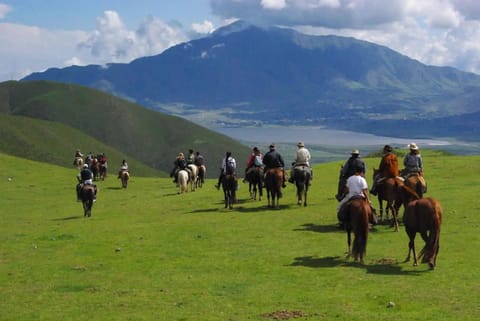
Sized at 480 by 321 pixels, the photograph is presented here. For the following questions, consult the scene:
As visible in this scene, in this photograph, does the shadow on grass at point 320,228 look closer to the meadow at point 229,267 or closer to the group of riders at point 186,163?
the meadow at point 229,267

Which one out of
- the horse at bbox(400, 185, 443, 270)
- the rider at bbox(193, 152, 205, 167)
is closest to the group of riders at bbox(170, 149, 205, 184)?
the rider at bbox(193, 152, 205, 167)

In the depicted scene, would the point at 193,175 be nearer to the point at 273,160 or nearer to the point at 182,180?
the point at 182,180

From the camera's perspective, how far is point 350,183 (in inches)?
835

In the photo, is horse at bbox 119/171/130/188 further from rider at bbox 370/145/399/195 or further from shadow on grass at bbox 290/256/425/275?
shadow on grass at bbox 290/256/425/275

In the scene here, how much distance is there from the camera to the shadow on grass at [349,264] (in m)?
19.1

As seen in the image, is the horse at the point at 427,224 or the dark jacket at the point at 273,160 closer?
the horse at the point at 427,224

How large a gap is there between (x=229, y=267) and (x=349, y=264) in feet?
13.4

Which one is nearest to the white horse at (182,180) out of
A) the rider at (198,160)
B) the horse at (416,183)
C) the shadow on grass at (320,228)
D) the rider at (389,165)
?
the rider at (198,160)

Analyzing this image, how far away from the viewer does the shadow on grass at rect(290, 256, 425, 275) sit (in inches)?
751

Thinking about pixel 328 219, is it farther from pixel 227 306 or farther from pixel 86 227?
pixel 227 306

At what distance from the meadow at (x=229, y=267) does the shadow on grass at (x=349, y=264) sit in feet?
0.12

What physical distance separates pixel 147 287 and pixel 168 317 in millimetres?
3571

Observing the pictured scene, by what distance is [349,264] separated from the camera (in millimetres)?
20312

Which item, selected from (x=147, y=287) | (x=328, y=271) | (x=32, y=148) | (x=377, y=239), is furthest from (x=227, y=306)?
(x=32, y=148)
